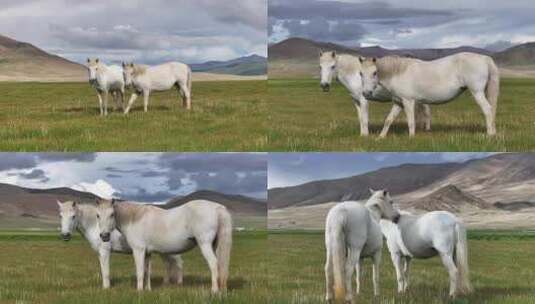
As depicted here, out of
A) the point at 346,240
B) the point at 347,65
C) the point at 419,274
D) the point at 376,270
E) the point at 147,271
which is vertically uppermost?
the point at 347,65

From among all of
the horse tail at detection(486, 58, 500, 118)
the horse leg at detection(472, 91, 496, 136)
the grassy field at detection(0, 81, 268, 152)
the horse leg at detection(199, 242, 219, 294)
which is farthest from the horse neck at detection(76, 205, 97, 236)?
the horse tail at detection(486, 58, 500, 118)

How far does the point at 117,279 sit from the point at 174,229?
6.80 feet

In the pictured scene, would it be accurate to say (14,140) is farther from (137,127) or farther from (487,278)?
(487,278)

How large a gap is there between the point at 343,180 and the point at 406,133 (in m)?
1.82

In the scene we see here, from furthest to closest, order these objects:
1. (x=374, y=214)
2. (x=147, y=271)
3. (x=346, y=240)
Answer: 1. (x=147, y=271)
2. (x=374, y=214)
3. (x=346, y=240)

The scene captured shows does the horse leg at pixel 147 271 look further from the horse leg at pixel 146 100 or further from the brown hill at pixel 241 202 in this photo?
the horse leg at pixel 146 100

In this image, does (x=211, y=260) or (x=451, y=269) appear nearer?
(x=451, y=269)

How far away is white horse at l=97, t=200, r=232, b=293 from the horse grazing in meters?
0.61

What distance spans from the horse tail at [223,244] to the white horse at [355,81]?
13.8ft

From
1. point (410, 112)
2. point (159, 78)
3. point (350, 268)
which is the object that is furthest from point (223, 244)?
point (159, 78)

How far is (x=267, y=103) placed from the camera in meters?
23.8

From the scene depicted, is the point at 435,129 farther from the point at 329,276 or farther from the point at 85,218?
the point at 85,218

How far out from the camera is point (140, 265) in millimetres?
11305

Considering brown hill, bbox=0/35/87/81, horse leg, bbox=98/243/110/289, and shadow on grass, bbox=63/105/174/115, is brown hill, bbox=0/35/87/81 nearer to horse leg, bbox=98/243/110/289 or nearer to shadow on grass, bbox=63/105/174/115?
shadow on grass, bbox=63/105/174/115
